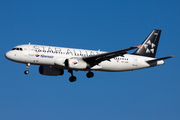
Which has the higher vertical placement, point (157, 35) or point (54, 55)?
point (157, 35)

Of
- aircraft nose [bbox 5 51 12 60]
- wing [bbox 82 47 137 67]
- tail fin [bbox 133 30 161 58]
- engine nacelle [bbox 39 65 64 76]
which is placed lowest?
engine nacelle [bbox 39 65 64 76]

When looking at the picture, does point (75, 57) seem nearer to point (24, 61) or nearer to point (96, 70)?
point (96, 70)

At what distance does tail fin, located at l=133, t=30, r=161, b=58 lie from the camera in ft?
175

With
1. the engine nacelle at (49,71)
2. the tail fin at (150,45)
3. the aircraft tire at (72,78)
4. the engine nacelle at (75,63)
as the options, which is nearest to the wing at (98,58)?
the engine nacelle at (75,63)

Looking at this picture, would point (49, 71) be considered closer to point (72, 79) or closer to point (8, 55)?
point (72, 79)

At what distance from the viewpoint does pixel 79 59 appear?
4603 centimetres

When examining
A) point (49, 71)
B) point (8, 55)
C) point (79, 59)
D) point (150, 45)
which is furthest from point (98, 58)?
point (8, 55)

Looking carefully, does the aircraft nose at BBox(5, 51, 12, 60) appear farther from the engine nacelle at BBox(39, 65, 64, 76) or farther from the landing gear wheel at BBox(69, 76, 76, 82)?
the landing gear wheel at BBox(69, 76, 76, 82)

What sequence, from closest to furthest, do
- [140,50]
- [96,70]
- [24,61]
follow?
[24,61], [96,70], [140,50]

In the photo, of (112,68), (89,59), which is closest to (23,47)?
(89,59)

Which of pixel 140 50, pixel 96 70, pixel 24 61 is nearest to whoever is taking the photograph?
pixel 24 61

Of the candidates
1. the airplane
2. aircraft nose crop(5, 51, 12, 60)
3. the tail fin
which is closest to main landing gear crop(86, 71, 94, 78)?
the airplane

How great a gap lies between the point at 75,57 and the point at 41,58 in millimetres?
5234

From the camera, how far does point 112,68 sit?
49688 mm
